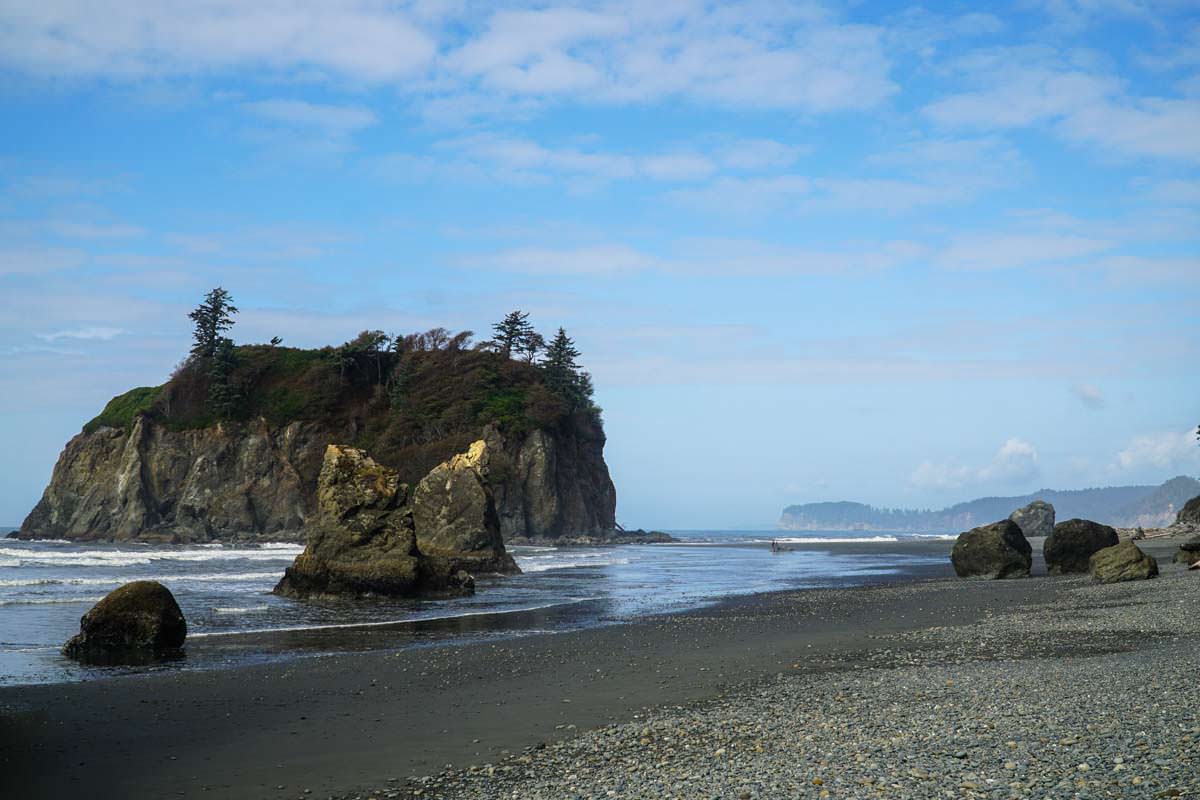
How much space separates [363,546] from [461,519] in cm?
1374

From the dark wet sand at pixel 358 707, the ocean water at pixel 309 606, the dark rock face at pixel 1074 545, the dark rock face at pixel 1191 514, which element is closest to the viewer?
the dark wet sand at pixel 358 707

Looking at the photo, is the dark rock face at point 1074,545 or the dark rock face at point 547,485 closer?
the dark rock face at point 1074,545

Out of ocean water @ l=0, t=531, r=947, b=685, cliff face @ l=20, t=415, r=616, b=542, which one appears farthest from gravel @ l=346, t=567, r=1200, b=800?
cliff face @ l=20, t=415, r=616, b=542

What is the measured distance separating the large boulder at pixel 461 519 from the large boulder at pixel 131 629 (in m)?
24.5

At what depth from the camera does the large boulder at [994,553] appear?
112ft

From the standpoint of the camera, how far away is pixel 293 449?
10169 cm

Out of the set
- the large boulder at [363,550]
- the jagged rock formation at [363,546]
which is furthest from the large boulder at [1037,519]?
the large boulder at [363,550]

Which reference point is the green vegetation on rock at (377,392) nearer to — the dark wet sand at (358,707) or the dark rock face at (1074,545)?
the dark rock face at (1074,545)

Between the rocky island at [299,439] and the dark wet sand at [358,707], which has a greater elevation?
the rocky island at [299,439]

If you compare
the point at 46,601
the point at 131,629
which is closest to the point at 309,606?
the point at 46,601

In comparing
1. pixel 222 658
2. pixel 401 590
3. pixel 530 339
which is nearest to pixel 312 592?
pixel 401 590

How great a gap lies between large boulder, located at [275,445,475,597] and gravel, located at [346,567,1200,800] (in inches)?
740

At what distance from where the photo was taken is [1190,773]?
7250 millimetres

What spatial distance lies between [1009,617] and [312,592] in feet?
68.5
